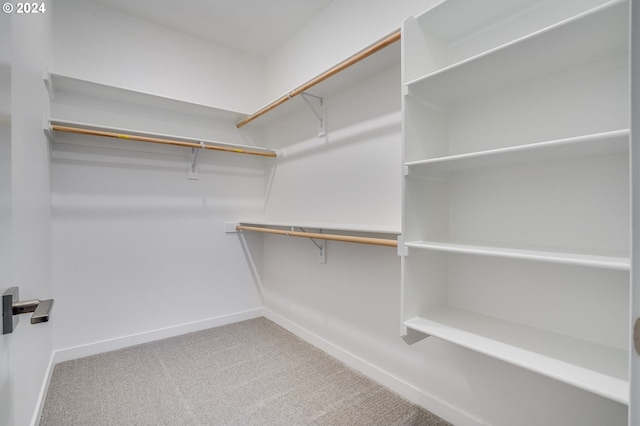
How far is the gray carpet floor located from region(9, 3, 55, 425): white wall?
20 cm

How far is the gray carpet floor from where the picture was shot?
1.60m

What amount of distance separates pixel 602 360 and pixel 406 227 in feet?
2.47

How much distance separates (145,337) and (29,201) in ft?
4.86

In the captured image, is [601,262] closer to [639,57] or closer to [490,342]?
[490,342]

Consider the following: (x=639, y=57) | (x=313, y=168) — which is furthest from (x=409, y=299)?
(x=313, y=168)

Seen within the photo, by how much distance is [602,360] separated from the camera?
981mm

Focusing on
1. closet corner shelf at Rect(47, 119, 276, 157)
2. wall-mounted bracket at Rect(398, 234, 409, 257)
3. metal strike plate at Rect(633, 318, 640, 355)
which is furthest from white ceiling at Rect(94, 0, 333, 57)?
metal strike plate at Rect(633, 318, 640, 355)

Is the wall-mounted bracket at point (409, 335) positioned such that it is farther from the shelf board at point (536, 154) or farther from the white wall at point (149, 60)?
the white wall at point (149, 60)

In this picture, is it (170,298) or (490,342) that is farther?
(170,298)

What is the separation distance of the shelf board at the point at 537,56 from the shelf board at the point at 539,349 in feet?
3.27

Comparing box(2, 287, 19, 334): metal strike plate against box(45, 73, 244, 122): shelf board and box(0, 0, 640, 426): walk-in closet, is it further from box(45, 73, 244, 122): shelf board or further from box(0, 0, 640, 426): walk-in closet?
box(45, 73, 244, 122): shelf board

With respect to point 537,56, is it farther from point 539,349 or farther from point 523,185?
point 539,349

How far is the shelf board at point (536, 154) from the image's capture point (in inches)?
34.4

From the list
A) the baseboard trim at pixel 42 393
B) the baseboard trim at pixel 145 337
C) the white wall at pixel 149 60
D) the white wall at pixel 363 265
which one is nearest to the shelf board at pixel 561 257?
the white wall at pixel 363 265
